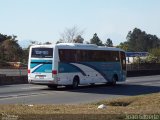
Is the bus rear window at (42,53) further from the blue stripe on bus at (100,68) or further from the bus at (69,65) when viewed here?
the blue stripe on bus at (100,68)

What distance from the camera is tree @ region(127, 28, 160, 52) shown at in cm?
16538

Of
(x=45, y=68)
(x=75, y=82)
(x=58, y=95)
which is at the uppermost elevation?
(x=45, y=68)

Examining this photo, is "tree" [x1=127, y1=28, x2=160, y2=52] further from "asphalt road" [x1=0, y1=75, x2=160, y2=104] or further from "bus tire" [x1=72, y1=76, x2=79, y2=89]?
"asphalt road" [x1=0, y1=75, x2=160, y2=104]

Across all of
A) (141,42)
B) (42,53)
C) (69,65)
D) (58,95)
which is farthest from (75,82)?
(141,42)

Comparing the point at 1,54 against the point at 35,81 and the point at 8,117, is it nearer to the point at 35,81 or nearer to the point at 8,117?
the point at 35,81

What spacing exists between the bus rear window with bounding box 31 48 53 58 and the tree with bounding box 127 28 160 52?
5258 inches

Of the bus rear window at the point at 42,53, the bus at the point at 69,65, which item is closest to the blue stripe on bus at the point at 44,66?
the bus at the point at 69,65

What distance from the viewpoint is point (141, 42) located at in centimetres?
16738

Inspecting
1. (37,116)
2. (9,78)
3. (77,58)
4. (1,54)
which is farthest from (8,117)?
(1,54)

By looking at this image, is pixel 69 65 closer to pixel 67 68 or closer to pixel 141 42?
pixel 67 68

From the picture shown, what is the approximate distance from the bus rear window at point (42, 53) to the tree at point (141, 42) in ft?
438

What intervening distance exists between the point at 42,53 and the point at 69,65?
1.95 meters

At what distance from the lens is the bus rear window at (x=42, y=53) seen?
101 ft

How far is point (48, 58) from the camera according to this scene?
30.8 meters
